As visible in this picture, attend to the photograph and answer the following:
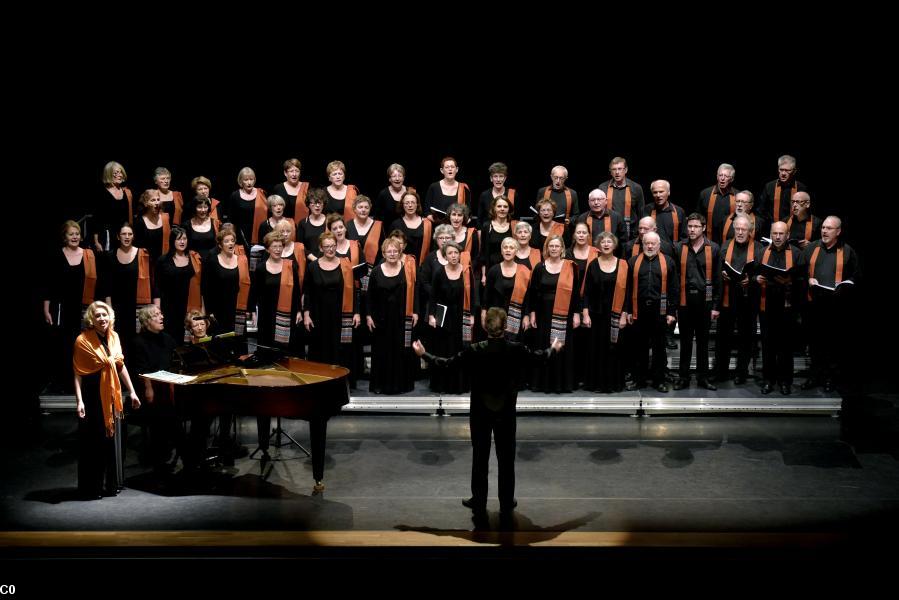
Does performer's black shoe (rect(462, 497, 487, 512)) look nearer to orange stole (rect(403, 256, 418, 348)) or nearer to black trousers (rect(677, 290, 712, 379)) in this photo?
orange stole (rect(403, 256, 418, 348))

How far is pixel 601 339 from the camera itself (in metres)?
8.11

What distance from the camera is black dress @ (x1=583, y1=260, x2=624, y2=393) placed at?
26.3ft

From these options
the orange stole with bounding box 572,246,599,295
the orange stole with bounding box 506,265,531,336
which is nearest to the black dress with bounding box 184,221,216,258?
the orange stole with bounding box 506,265,531,336

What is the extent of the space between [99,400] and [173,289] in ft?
6.69

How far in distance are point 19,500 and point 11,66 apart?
453cm

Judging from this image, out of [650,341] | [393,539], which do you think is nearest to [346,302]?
[650,341]

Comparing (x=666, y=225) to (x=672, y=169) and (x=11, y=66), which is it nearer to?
(x=672, y=169)

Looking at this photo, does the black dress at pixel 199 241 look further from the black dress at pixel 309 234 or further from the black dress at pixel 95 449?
the black dress at pixel 95 449

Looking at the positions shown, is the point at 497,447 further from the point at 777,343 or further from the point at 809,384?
the point at 809,384

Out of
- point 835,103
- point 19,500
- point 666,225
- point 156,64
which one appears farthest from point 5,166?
point 835,103

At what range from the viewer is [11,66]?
29.3ft

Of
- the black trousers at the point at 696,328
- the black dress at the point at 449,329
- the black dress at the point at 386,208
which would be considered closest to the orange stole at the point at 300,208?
the black dress at the point at 386,208

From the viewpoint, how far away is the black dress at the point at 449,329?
802 cm

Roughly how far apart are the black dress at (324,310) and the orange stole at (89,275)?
1664 mm
